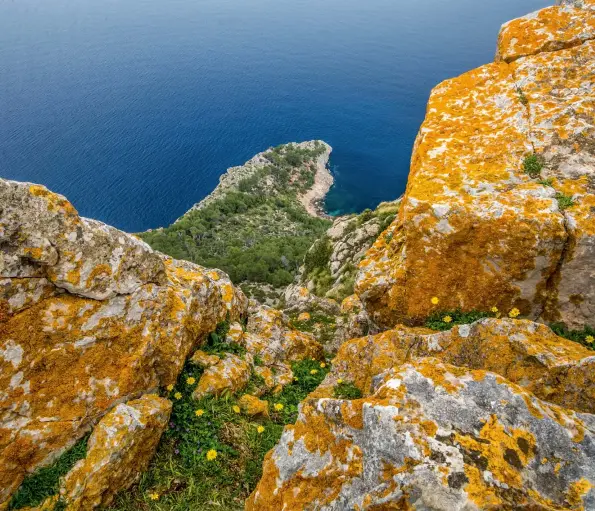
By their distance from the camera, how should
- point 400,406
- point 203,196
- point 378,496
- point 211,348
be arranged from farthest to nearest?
1. point 203,196
2. point 211,348
3. point 400,406
4. point 378,496

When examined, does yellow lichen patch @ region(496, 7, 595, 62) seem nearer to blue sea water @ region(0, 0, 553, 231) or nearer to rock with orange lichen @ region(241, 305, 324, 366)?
rock with orange lichen @ region(241, 305, 324, 366)

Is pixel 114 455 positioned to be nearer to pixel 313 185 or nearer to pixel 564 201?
pixel 564 201

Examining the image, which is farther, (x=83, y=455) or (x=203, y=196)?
(x=203, y=196)

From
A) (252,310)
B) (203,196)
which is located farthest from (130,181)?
(252,310)

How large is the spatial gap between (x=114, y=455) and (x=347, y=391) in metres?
5.37

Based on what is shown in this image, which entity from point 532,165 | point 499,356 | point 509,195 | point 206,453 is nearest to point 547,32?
point 532,165

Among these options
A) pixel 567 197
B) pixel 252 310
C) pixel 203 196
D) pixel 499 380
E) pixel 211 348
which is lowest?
pixel 203 196

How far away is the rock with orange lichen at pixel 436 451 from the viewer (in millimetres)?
5367

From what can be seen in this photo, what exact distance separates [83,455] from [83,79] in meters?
232

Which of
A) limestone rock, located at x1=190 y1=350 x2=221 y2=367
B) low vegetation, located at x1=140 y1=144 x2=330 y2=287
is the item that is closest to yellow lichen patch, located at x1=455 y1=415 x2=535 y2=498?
limestone rock, located at x1=190 y1=350 x2=221 y2=367

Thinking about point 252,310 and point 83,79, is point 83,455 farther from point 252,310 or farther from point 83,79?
point 83,79

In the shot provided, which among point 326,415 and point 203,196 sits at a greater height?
point 326,415

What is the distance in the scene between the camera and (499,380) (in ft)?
21.7

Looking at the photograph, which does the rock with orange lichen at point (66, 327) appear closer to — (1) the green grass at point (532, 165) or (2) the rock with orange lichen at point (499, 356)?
(2) the rock with orange lichen at point (499, 356)
